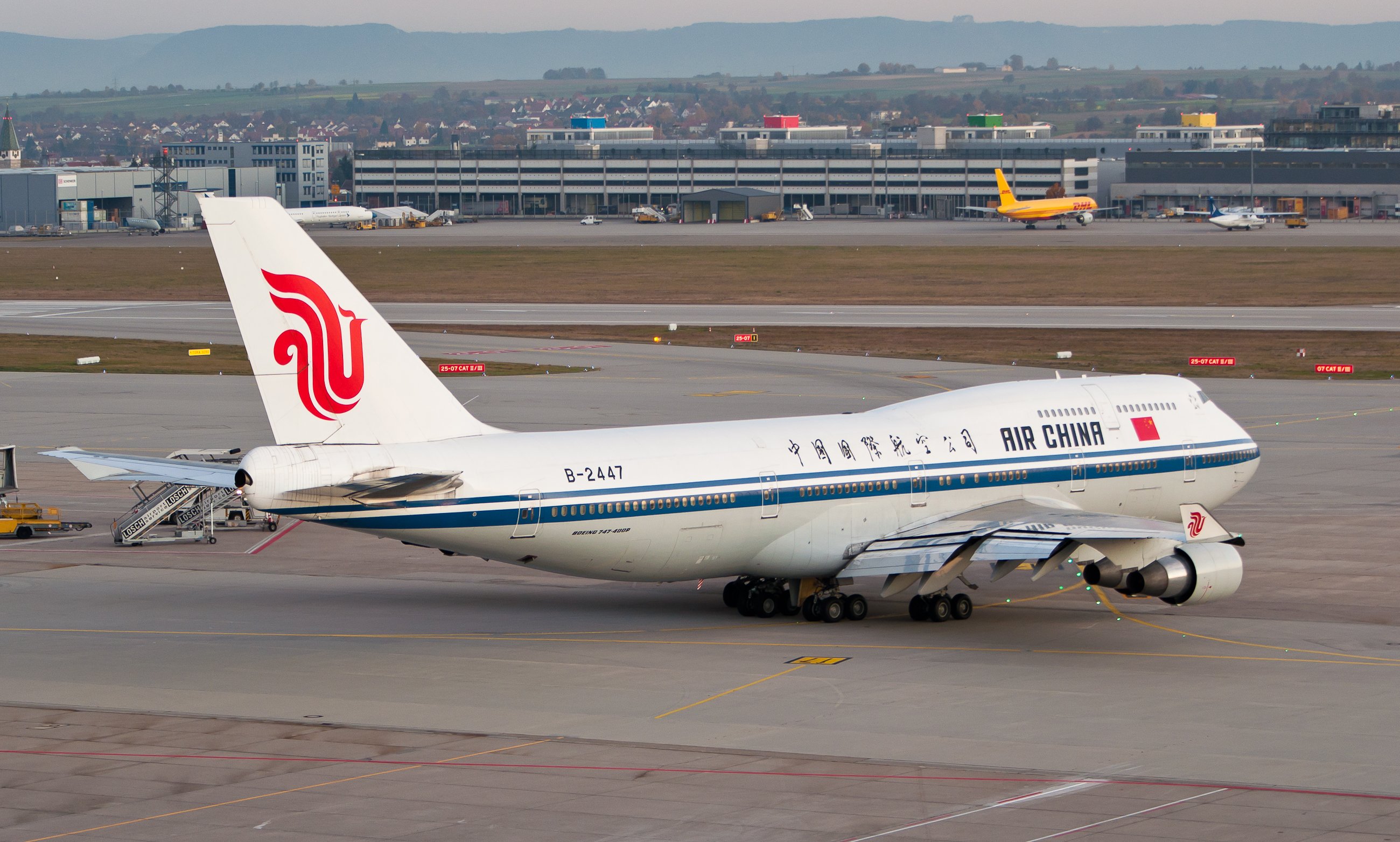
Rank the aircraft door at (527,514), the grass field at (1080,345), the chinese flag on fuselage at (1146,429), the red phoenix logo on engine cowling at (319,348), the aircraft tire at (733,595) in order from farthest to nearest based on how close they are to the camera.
→ 1. the grass field at (1080,345)
2. the chinese flag on fuselage at (1146,429)
3. the aircraft tire at (733,595)
4. the aircraft door at (527,514)
5. the red phoenix logo on engine cowling at (319,348)

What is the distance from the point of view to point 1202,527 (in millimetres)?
35562

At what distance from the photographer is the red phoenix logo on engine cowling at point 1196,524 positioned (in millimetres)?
35500

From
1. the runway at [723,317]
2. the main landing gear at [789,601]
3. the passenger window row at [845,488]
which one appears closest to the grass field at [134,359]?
the runway at [723,317]

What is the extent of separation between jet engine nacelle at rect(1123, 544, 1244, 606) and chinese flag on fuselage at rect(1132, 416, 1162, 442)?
7118 mm

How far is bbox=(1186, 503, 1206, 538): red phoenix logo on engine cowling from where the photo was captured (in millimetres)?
35500

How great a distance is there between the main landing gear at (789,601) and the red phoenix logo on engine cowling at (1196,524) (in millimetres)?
7419

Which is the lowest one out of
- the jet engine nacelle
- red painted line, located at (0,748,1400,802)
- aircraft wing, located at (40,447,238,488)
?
red painted line, located at (0,748,1400,802)

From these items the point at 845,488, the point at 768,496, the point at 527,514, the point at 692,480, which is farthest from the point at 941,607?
the point at 527,514

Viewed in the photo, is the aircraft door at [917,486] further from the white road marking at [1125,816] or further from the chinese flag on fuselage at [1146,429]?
the white road marking at [1125,816]

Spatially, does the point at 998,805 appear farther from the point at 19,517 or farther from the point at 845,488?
the point at 19,517

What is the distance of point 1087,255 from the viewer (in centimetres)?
16162

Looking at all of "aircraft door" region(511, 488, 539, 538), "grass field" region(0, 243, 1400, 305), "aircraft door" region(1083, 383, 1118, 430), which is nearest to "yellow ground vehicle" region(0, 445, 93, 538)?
"aircraft door" region(511, 488, 539, 538)

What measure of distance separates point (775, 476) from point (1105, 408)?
32.1 ft

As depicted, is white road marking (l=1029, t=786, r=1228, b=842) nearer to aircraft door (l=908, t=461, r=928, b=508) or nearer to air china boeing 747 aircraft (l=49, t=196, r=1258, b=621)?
air china boeing 747 aircraft (l=49, t=196, r=1258, b=621)
